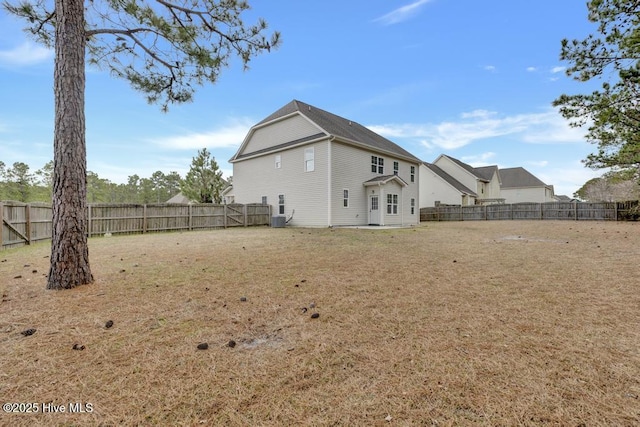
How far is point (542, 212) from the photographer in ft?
76.2

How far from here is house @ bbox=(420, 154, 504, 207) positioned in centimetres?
2998

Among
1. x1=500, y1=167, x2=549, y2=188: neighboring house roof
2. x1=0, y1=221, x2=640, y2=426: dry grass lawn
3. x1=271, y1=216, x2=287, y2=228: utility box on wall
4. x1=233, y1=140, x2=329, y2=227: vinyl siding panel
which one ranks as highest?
x1=500, y1=167, x2=549, y2=188: neighboring house roof

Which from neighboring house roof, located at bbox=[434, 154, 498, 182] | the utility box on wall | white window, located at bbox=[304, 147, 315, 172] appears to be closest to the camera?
white window, located at bbox=[304, 147, 315, 172]

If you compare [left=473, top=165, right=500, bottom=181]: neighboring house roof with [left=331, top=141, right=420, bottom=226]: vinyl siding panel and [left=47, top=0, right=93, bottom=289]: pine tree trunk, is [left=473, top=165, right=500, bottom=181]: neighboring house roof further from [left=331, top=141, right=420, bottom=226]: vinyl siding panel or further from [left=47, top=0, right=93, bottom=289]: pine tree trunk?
[left=47, top=0, right=93, bottom=289]: pine tree trunk

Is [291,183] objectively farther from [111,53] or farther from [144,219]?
[111,53]

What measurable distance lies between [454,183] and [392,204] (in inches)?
662

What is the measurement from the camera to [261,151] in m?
18.9

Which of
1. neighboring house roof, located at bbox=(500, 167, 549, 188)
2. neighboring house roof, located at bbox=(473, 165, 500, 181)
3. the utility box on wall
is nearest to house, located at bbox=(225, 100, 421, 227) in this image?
the utility box on wall

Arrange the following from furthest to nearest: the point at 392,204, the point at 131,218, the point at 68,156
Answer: the point at 392,204 < the point at 131,218 < the point at 68,156

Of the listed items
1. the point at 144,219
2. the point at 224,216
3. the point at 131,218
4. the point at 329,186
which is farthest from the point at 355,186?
the point at 131,218

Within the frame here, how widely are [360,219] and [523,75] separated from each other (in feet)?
37.4

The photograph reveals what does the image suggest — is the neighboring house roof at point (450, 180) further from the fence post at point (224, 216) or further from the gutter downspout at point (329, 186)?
the fence post at point (224, 216)

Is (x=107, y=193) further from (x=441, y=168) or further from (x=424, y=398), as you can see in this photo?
(x=424, y=398)

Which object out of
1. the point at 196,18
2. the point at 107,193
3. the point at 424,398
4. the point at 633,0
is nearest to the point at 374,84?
the point at 633,0
